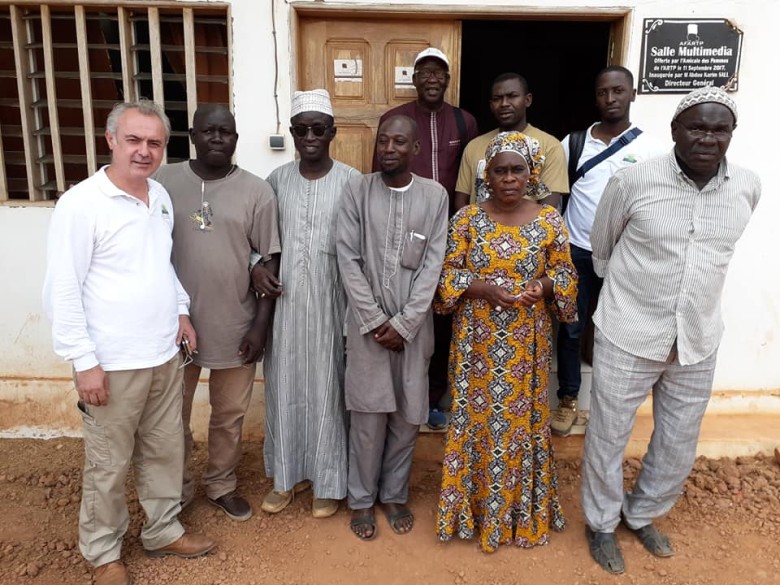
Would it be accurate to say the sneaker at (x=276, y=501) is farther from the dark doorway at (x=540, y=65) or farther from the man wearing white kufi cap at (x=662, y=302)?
the dark doorway at (x=540, y=65)

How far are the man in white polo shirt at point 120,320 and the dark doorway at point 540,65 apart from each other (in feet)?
16.8

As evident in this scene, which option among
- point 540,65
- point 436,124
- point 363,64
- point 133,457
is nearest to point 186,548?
point 133,457

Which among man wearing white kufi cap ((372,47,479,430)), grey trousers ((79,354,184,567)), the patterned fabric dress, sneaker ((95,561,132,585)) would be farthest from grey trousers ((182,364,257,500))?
man wearing white kufi cap ((372,47,479,430))

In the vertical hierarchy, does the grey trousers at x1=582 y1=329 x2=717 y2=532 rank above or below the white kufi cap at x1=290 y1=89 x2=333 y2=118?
below

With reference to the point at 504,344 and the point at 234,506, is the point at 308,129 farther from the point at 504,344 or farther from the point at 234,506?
the point at 234,506

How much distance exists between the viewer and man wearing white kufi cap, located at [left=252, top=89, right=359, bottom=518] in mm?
2988

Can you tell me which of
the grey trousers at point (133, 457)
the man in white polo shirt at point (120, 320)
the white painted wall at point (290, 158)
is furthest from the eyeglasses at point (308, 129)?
the grey trousers at point (133, 457)

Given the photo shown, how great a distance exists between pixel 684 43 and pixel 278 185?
2602 mm

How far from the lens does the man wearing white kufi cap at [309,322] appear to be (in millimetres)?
2988

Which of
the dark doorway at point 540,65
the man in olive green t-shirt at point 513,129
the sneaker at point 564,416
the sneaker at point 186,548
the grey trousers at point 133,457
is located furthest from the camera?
the dark doorway at point 540,65

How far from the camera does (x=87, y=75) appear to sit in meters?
3.93

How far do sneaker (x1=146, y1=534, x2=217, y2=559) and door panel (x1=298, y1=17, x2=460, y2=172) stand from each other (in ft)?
7.86

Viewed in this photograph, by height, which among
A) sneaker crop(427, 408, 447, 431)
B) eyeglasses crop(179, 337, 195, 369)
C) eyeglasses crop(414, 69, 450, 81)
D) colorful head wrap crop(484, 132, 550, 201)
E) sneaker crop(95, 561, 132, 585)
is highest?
eyeglasses crop(414, 69, 450, 81)

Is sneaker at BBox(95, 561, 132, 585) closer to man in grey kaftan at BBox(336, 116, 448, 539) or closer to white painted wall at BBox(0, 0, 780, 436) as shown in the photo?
man in grey kaftan at BBox(336, 116, 448, 539)
